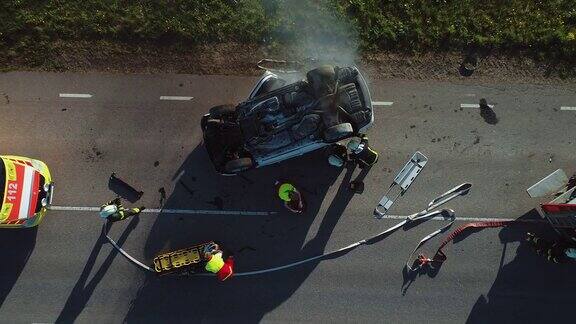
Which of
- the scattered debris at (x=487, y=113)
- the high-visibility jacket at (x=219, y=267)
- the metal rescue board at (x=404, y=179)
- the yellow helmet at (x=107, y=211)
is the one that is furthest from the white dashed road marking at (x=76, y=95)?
the scattered debris at (x=487, y=113)

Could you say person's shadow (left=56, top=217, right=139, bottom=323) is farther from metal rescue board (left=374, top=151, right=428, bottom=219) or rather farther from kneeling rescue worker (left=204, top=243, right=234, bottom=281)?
metal rescue board (left=374, top=151, right=428, bottom=219)

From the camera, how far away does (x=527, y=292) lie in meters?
12.1

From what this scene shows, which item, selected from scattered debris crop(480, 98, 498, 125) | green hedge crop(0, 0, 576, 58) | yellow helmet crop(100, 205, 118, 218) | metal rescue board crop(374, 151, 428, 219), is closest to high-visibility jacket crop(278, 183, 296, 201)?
metal rescue board crop(374, 151, 428, 219)

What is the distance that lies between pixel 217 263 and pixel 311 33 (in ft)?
21.4

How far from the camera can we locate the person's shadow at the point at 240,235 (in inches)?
476

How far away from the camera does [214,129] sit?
1140cm

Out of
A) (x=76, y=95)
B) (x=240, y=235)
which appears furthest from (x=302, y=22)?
(x=76, y=95)

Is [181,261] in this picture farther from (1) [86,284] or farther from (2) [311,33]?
(2) [311,33]

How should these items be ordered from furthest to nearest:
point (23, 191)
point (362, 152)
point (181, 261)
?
point (362, 152)
point (181, 261)
point (23, 191)

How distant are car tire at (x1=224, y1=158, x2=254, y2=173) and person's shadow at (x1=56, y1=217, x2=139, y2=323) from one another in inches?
137

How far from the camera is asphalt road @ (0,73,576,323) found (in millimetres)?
12086

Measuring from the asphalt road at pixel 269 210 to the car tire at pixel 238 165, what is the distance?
127cm

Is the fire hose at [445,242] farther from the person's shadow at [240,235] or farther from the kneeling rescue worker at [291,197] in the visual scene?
the kneeling rescue worker at [291,197]

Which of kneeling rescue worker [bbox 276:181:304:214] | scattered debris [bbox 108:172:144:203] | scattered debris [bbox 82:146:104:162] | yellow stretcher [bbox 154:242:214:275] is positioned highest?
kneeling rescue worker [bbox 276:181:304:214]
